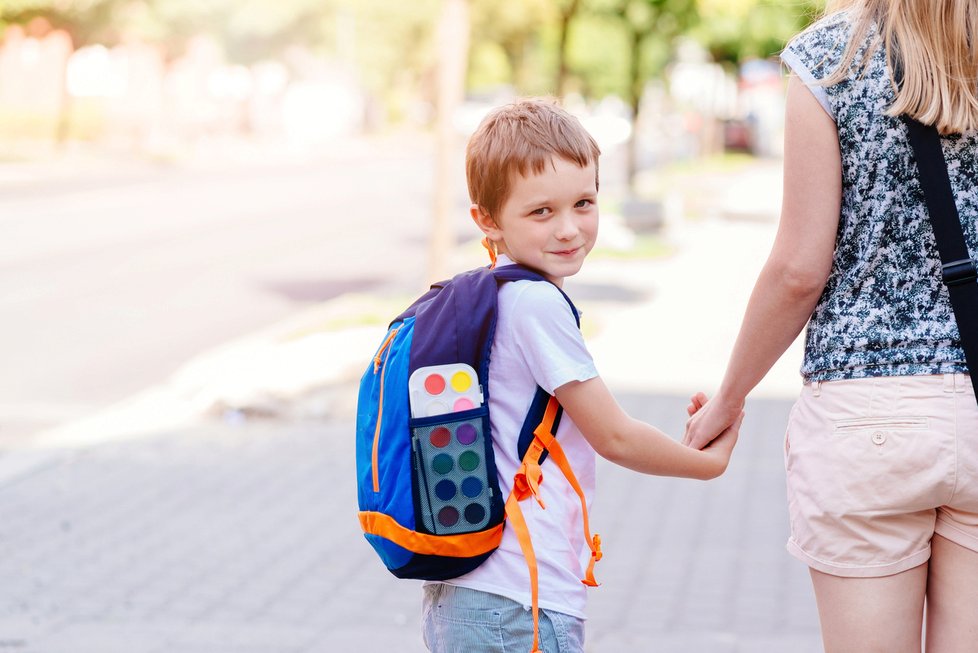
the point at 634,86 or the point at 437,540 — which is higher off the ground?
the point at 634,86

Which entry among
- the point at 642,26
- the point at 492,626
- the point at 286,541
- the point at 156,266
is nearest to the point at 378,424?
the point at 492,626

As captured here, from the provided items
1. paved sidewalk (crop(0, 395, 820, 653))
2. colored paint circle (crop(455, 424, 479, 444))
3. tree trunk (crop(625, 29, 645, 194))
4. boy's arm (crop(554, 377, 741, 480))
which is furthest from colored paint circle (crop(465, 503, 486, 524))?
tree trunk (crop(625, 29, 645, 194))

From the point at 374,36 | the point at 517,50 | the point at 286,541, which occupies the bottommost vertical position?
the point at 286,541

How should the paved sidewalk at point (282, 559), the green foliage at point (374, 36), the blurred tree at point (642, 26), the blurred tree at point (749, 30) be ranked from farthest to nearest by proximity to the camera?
the green foliage at point (374, 36) → the blurred tree at point (749, 30) → the blurred tree at point (642, 26) → the paved sidewalk at point (282, 559)

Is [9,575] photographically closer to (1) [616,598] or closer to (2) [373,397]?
(1) [616,598]

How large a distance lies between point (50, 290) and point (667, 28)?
37.3ft

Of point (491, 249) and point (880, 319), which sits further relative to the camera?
point (491, 249)

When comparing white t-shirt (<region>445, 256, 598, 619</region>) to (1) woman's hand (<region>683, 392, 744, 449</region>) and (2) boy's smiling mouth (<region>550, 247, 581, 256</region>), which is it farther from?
(1) woman's hand (<region>683, 392, 744, 449</region>)

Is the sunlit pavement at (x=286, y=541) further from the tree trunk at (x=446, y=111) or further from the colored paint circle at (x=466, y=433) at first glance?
the colored paint circle at (x=466, y=433)

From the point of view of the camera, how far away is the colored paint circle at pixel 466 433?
2125mm

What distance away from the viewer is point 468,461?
213cm

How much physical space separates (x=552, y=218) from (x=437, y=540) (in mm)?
551

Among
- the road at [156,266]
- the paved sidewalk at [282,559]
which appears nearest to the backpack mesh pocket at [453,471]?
the paved sidewalk at [282,559]

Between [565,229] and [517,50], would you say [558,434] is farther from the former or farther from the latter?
[517,50]
